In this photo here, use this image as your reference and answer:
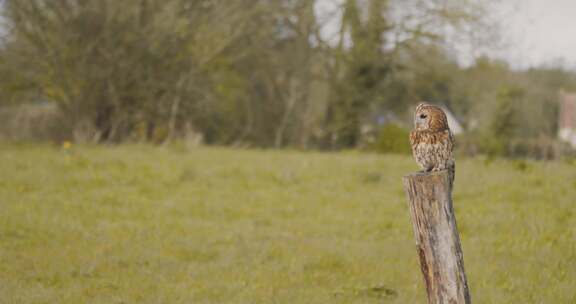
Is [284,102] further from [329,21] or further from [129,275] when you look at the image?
[129,275]

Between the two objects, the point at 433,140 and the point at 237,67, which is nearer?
the point at 433,140

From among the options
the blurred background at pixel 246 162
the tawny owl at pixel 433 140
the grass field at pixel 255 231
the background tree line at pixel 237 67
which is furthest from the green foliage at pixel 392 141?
the tawny owl at pixel 433 140

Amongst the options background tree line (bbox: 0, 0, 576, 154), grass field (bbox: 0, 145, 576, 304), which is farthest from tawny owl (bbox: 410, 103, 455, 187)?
background tree line (bbox: 0, 0, 576, 154)

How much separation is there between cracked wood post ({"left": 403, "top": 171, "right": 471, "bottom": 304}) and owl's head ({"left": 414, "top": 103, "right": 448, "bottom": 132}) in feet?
1.72

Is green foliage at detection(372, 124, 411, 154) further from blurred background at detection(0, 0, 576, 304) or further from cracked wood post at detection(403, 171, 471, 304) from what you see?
cracked wood post at detection(403, 171, 471, 304)

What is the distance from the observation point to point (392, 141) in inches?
910

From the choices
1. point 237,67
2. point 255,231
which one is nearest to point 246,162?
point 255,231

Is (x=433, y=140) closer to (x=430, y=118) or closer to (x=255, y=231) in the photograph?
(x=430, y=118)

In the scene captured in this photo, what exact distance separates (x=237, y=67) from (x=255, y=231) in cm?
1748

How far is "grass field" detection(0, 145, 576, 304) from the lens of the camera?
6.28 metres

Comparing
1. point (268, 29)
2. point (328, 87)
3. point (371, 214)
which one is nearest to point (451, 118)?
point (328, 87)

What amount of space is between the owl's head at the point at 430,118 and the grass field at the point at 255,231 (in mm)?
2096

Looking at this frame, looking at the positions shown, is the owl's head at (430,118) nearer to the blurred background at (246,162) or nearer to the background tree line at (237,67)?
the blurred background at (246,162)

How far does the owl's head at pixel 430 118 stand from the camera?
4.49 meters
